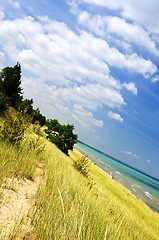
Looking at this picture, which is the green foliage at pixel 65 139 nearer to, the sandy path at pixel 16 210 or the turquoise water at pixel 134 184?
the turquoise water at pixel 134 184

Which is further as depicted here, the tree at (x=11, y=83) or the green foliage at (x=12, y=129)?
the tree at (x=11, y=83)

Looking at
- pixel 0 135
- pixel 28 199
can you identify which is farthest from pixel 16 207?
pixel 0 135

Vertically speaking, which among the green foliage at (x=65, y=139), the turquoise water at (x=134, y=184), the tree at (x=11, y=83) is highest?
the tree at (x=11, y=83)

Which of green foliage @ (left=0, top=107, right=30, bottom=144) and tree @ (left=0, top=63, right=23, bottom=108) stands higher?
tree @ (left=0, top=63, right=23, bottom=108)

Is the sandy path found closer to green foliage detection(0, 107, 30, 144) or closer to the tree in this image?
green foliage detection(0, 107, 30, 144)

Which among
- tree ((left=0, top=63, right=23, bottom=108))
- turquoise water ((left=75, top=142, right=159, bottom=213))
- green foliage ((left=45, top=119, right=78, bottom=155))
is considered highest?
tree ((left=0, top=63, right=23, bottom=108))

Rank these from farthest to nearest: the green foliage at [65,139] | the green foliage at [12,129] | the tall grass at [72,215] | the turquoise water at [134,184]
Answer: the turquoise water at [134,184], the green foliage at [65,139], the green foliage at [12,129], the tall grass at [72,215]

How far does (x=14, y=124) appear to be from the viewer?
5.79m

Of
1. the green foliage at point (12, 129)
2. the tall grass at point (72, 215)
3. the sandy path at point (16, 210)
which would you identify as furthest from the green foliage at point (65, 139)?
the sandy path at point (16, 210)

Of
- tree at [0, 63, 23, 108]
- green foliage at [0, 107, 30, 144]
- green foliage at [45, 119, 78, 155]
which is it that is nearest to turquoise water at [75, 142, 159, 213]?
green foliage at [45, 119, 78, 155]

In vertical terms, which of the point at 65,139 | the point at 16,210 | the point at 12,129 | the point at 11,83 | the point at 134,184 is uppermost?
the point at 11,83

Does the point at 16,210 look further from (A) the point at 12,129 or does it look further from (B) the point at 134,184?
(B) the point at 134,184

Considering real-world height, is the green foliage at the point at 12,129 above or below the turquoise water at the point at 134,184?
above

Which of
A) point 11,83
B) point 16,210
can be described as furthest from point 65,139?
point 16,210
